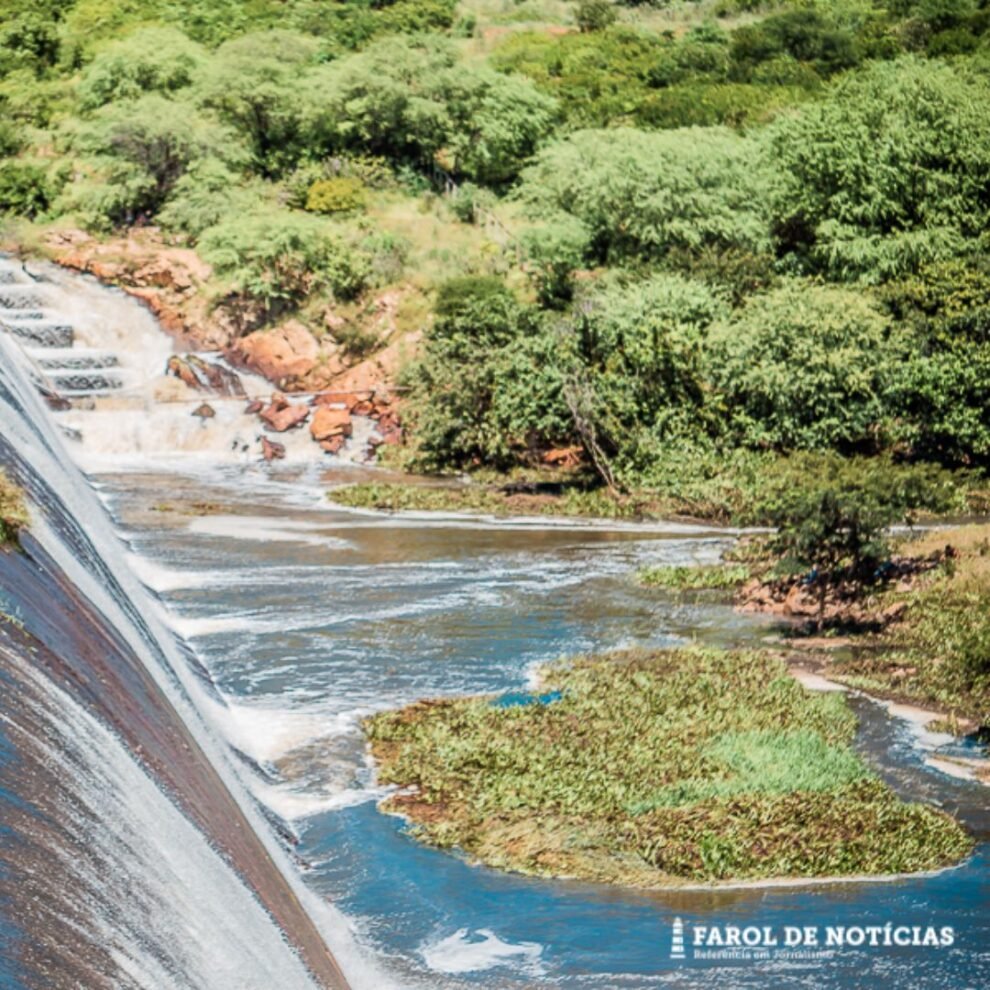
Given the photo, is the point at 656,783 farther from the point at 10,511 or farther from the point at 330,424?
the point at 330,424

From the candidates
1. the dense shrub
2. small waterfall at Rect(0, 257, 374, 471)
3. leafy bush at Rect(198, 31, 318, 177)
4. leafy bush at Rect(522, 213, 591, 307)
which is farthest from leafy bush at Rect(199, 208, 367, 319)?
leafy bush at Rect(198, 31, 318, 177)

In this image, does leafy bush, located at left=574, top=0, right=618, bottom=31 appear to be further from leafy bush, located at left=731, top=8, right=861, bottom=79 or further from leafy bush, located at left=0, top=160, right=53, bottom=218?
leafy bush, located at left=0, top=160, right=53, bottom=218

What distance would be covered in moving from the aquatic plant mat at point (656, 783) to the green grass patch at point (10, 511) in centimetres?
487

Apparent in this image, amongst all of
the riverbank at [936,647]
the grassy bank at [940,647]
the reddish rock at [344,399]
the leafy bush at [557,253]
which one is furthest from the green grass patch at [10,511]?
the leafy bush at [557,253]

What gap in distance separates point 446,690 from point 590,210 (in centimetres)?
2748

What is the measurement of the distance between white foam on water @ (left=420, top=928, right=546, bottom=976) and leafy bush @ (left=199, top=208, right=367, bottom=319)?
120ft

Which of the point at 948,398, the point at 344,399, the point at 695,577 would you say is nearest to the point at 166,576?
the point at 695,577

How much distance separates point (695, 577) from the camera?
1075 inches

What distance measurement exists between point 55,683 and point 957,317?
96.4 feet

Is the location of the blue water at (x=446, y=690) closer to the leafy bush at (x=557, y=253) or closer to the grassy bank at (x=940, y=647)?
the grassy bank at (x=940, y=647)

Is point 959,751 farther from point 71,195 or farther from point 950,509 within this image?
point 71,195

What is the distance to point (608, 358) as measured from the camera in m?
38.0

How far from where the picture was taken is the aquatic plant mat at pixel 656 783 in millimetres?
14383

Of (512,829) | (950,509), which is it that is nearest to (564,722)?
(512,829)
